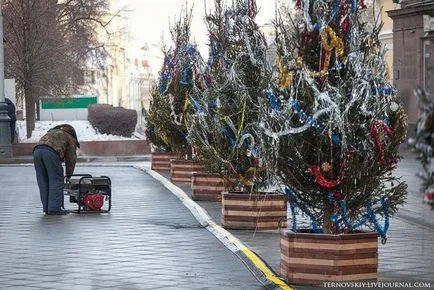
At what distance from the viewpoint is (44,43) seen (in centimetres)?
4206

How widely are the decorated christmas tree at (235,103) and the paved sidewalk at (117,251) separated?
106 centimetres

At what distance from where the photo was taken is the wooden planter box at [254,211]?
556 inches

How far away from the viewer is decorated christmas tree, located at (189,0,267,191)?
14.9 meters

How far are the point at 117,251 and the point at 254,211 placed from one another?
265 cm

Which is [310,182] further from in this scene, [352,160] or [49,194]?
[49,194]

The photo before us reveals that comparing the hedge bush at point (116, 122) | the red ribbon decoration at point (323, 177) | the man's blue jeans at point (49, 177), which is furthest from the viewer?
the hedge bush at point (116, 122)

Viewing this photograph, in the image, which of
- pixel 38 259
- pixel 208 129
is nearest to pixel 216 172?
pixel 208 129

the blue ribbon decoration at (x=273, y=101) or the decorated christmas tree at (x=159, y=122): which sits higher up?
the blue ribbon decoration at (x=273, y=101)

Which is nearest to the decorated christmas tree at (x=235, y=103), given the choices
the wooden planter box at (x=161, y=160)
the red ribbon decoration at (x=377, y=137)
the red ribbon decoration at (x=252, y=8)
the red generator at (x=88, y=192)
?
the red ribbon decoration at (x=252, y=8)

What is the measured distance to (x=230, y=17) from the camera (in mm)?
17312

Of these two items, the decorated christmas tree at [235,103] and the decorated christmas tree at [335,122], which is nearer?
the decorated christmas tree at [335,122]

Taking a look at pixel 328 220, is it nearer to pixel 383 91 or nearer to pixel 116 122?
pixel 383 91

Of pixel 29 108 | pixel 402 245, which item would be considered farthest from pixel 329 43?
pixel 29 108

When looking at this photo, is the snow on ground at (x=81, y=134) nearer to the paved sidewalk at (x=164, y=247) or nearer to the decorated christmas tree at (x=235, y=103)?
the paved sidewalk at (x=164, y=247)
